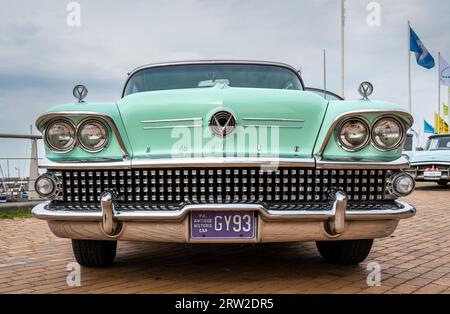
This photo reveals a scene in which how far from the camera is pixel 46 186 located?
2955mm

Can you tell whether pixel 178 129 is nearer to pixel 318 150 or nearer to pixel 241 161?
pixel 241 161

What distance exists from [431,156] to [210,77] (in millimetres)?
11138

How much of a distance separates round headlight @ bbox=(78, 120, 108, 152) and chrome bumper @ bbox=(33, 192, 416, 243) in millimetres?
388

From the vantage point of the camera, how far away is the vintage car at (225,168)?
9.14 feet

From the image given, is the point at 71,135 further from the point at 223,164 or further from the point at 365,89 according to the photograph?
the point at 365,89

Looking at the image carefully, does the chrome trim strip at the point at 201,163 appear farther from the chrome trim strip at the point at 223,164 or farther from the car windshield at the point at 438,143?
the car windshield at the point at 438,143

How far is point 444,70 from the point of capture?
96.3 feet

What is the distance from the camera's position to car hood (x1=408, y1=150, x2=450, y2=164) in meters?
13.1

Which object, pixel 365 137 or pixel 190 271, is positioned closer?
pixel 365 137

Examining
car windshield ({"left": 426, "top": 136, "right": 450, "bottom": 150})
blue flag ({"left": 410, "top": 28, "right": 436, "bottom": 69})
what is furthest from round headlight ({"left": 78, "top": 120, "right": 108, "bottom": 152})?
blue flag ({"left": 410, "top": 28, "right": 436, "bottom": 69})

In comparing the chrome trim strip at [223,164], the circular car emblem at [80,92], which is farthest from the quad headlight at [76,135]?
the circular car emblem at [80,92]

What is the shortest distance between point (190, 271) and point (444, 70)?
30196 millimetres

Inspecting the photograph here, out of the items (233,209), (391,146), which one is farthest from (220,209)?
(391,146)

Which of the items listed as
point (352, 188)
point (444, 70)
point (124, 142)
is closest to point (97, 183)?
point (124, 142)
